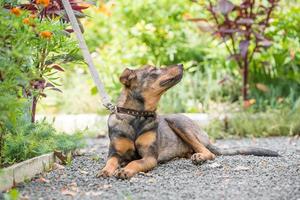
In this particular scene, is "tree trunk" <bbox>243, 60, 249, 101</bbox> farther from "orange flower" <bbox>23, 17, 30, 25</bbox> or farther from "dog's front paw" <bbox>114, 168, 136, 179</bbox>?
"orange flower" <bbox>23, 17, 30, 25</bbox>

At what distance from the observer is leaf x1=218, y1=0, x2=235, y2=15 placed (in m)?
9.09

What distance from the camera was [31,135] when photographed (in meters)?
5.97

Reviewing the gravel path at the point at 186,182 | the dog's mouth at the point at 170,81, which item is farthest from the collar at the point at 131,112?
the gravel path at the point at 186,182

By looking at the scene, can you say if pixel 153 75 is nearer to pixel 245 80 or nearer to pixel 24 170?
pixel 24 170

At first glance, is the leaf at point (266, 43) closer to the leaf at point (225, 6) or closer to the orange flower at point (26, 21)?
the leaf at point (225, 6)

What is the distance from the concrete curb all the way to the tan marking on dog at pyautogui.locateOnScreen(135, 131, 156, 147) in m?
0.82

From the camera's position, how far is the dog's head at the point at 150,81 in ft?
18.6

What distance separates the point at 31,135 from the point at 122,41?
18.1ft

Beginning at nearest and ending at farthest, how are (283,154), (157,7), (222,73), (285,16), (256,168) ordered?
(256,168)
(283,154)
(285,16)
(222,73)
(157,7)

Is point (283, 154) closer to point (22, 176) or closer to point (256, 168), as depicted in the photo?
point (256, 168)

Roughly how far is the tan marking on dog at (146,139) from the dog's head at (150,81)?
23 centimetres

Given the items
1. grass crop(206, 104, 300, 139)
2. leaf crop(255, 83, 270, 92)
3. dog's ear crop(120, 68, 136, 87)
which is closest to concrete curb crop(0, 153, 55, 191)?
dog's ear crop(120, 68, 136, 87)

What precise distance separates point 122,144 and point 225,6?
400cm

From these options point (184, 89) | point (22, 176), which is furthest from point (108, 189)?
point (184, 89)
